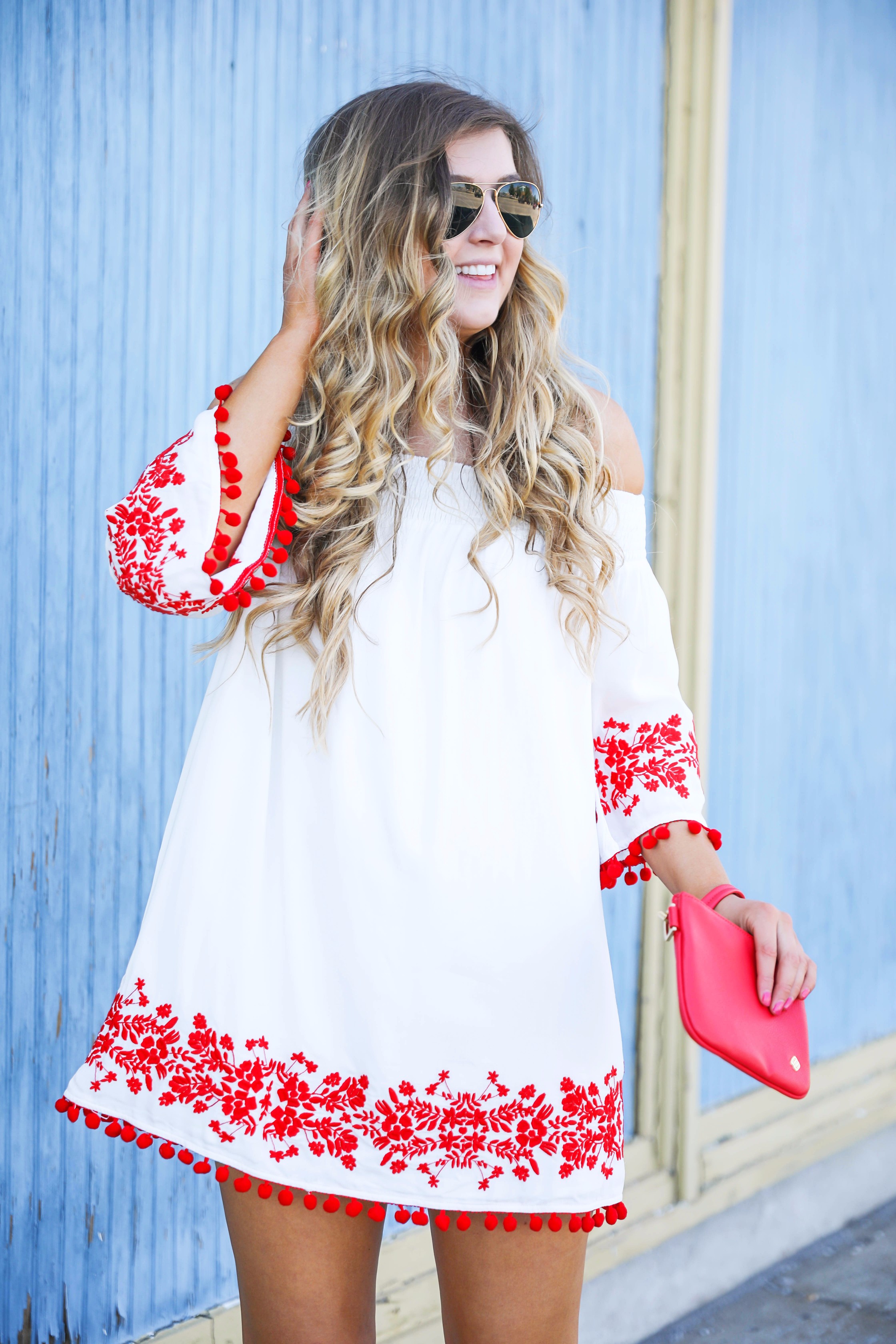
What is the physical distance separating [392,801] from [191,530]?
0.34m

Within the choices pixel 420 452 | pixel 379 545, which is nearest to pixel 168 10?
pixel 420 452

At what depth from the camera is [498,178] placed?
4.50 ft

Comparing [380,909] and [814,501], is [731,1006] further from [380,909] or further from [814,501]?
[814,501]

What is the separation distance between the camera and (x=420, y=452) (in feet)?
4.62

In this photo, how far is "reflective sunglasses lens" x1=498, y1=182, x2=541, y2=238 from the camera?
4.45 ft

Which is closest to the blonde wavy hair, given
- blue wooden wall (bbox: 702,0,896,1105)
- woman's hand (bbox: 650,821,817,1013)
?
woman's hand (bbox: 650,821,817,1013)

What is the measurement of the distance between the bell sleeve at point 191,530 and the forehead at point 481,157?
398mm

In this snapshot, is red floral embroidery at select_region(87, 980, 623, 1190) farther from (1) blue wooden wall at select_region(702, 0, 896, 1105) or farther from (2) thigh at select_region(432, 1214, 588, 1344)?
(1) blue wooden wall at select_region(702, 0, 896, 1105)

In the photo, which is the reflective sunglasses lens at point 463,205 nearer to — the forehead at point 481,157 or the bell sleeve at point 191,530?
the forehead at point 481,157

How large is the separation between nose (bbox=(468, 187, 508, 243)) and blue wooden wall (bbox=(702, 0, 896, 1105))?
1495mm

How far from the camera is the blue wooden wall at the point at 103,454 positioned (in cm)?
176

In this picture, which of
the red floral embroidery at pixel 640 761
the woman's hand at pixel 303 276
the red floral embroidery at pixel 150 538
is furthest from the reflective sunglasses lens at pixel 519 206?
the red floral embroidery at pixel 640 761

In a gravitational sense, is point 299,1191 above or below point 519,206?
below

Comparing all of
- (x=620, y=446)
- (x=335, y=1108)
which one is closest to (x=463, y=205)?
(x=620, y=446)
